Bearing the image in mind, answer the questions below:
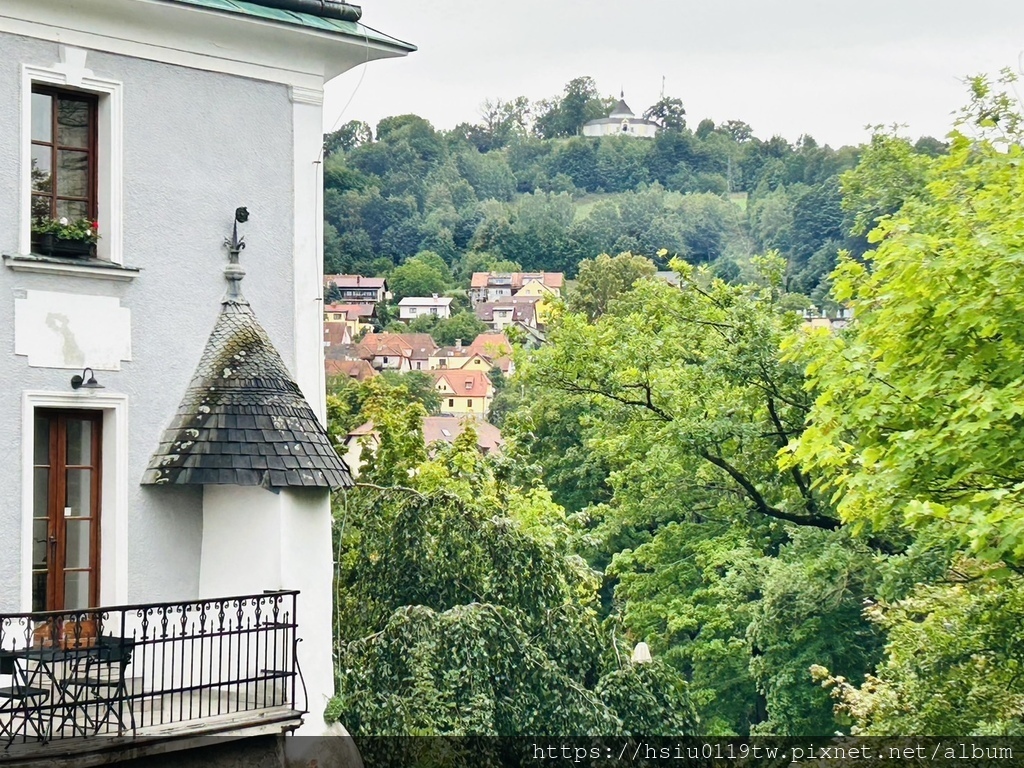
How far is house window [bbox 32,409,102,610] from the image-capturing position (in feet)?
36.8

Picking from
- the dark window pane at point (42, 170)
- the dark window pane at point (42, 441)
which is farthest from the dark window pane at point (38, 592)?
the dark window pane at point (42, 170)

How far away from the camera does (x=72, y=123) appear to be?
1170 cm

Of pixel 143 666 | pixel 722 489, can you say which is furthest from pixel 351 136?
pixel 143 666

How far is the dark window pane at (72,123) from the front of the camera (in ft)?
38.2

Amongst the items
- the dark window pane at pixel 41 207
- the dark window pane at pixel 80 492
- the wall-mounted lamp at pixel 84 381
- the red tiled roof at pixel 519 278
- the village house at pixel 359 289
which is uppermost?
the red tiled roof at pixel 519 278

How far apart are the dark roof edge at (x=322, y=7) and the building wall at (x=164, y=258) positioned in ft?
2.38

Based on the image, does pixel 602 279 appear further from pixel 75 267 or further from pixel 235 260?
pixel 75 267

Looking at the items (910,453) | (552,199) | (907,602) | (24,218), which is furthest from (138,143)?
(552,199)

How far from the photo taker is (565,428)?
46.1 meters

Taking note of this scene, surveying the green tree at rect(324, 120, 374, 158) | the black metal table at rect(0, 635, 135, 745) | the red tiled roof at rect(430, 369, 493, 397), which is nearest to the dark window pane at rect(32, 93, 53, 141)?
the black metal table at rect(0, 635, 135, 745)

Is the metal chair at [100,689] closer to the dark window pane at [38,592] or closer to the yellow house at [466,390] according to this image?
the dark window pane at [38,592]

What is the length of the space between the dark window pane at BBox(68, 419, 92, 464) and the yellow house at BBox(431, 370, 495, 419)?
4918 inches

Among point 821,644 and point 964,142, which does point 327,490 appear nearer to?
point 964,142

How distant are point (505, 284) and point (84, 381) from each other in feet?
522
